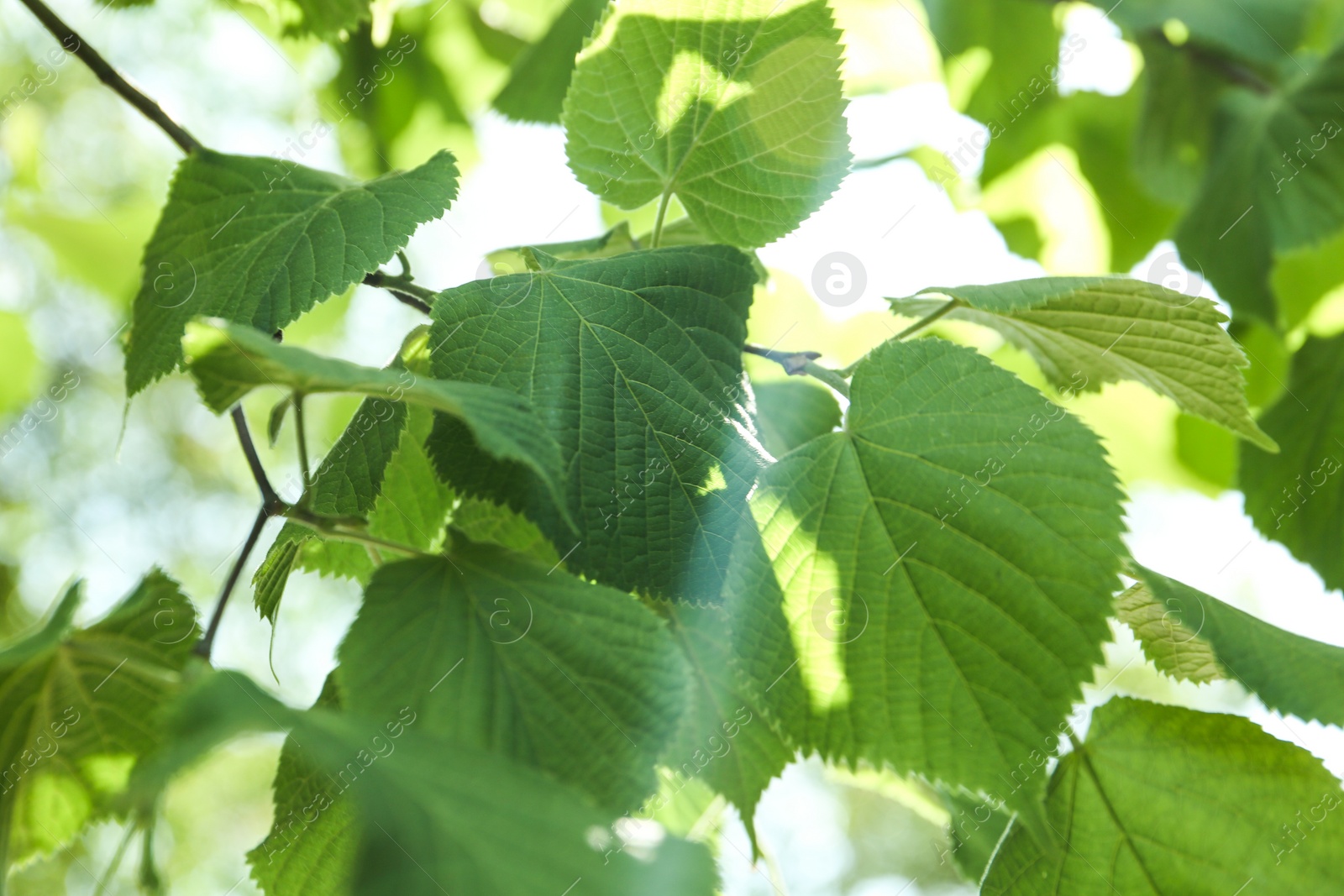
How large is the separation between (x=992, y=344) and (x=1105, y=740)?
1.97 ft

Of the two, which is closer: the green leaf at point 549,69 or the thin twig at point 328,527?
the thin twig at point 328,527

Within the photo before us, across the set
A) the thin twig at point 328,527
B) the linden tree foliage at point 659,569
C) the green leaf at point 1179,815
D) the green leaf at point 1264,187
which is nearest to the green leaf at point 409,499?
the linden tree foliage at point 659,569

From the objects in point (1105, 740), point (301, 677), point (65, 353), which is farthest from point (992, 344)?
point (65, 353)

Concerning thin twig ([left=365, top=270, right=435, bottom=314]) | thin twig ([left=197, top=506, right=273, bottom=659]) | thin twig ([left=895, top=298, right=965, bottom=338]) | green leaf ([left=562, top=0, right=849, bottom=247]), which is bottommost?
thin twig ([left=197, top=506, right=273, bottom=659])

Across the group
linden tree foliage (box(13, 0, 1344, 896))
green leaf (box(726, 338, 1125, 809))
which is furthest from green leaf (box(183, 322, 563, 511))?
green leaf (box(726, 338, 1125, 809))

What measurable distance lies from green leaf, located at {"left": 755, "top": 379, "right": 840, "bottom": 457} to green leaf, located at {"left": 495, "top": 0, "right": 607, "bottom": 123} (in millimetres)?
461

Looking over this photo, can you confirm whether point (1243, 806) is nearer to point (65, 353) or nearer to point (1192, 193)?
point (1192, 193)

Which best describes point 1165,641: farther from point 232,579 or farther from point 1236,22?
point 1236,22

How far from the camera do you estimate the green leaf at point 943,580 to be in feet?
1.03

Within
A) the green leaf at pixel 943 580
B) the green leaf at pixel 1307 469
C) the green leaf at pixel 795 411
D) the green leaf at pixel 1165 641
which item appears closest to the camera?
the green leaf at pixel 943 580

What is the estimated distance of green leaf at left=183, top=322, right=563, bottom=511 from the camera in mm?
251

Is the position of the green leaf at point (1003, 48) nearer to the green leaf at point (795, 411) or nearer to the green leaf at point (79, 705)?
the green leaf at point (795, 411)

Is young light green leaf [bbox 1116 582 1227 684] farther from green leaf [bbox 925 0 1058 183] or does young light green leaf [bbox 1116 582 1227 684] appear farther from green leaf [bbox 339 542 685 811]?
green leaf [bbox 925 0 1058 183]

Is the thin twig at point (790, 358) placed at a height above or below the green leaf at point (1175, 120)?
below
